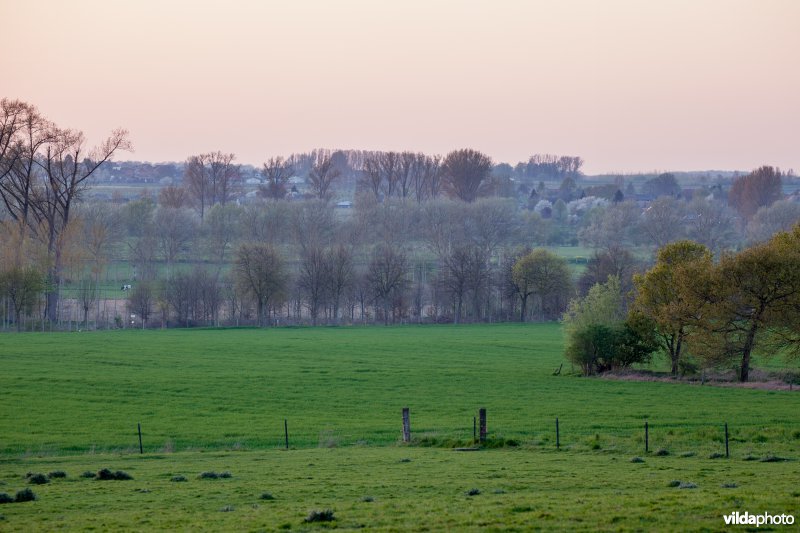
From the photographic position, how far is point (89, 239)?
11706cm

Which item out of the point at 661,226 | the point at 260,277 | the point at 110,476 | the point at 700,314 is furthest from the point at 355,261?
the point at 110,476

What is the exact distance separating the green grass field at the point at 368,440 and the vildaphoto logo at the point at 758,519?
452mm

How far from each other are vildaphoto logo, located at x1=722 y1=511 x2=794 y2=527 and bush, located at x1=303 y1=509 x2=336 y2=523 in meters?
7.57

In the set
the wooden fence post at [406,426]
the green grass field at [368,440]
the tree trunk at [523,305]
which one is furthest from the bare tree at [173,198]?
the wooden fence post at [406,426]

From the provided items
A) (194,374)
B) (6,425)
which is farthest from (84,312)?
(6,425)

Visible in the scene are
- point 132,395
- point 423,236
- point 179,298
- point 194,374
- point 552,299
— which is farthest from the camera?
point 423,236

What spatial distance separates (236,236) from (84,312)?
37.2 m

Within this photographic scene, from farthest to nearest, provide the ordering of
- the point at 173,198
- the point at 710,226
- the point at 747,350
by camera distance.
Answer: the point at 173,198 < the point at 710,226 < the point at 747,350

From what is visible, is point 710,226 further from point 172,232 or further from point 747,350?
point 747,350

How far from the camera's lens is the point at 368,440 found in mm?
36188

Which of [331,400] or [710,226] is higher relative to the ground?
[710,226]

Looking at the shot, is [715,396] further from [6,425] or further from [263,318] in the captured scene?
[263,318]

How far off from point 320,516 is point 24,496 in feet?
25.3

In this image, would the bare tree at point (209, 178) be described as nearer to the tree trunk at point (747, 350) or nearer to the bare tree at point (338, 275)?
the bare tree at point (338, 275)
